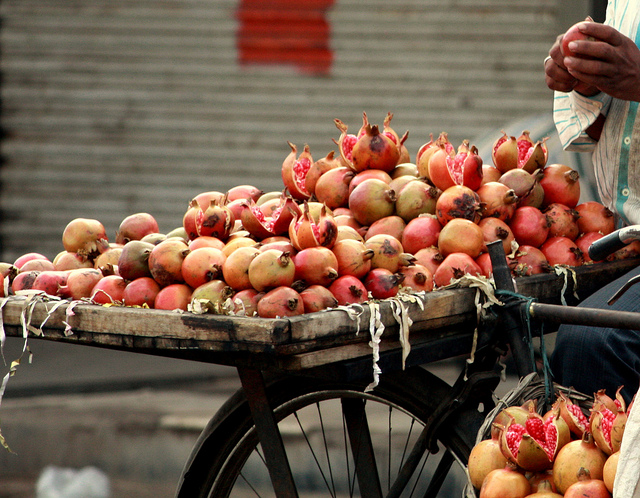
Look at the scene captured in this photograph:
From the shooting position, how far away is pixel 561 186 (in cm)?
236

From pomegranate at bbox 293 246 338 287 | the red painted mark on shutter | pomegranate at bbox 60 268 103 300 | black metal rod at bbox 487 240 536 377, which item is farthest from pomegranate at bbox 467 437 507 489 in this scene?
the red painted mark on shutter

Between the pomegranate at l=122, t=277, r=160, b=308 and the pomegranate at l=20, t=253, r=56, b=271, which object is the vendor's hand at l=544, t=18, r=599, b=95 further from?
the pomegranate at l=20, t=253, r=56, b=271

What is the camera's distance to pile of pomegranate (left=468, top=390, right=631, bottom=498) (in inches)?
59.1

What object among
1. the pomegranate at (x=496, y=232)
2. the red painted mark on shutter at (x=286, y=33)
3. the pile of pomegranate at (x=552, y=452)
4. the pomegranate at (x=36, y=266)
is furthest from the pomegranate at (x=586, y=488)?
the red painted mark on shutter at (x=286, y=33)

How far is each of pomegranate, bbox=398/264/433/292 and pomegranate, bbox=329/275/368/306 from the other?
14cm

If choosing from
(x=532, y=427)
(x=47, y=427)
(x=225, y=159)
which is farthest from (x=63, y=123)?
(x=532, y=427)

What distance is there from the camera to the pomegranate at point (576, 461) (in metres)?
1.52

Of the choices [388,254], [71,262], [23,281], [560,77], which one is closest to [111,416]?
[71,262]

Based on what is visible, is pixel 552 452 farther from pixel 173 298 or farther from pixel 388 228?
pixel 173 298

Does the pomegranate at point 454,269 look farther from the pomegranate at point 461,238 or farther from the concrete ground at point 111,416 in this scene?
the concrete ground at point 111,416

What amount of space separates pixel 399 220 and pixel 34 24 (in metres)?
6.42

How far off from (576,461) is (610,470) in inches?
3.0

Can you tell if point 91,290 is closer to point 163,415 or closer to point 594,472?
point 594,472

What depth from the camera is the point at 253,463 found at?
14.1 ft
